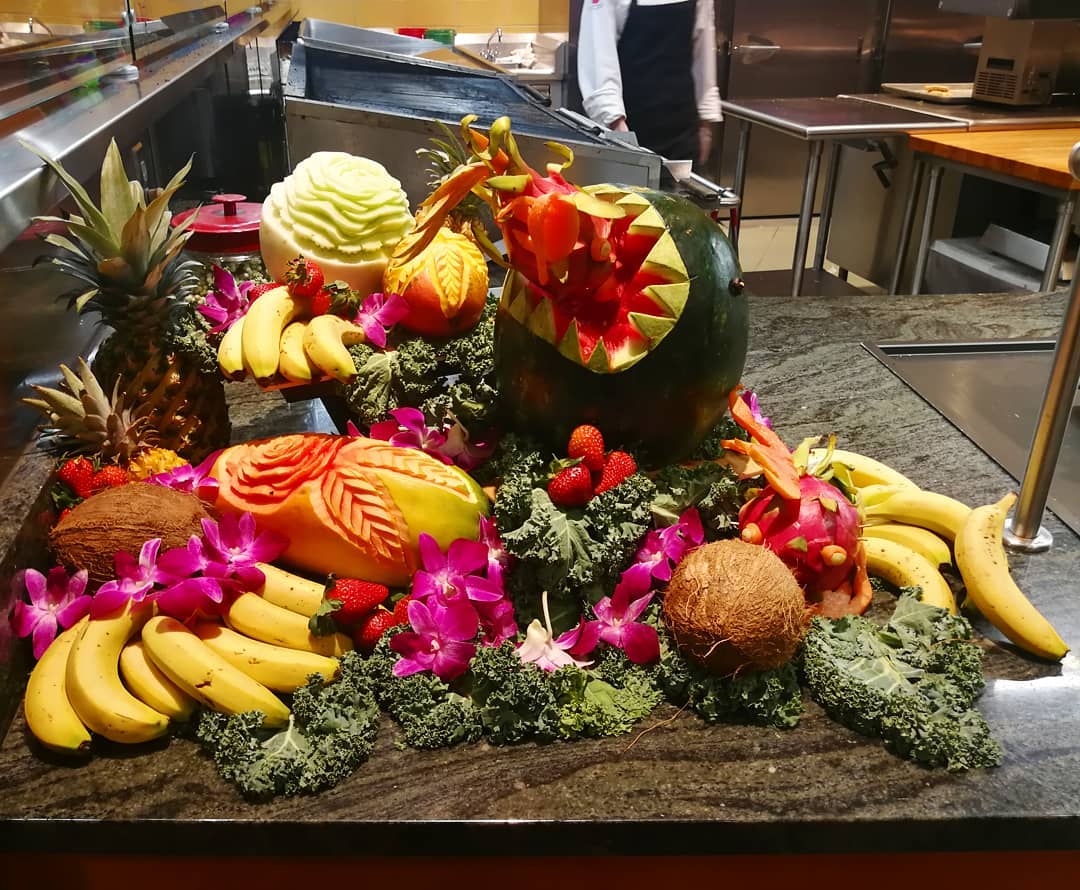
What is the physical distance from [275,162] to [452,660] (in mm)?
3683

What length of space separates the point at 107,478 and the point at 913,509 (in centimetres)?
109

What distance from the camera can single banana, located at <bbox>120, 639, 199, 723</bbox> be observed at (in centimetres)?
87

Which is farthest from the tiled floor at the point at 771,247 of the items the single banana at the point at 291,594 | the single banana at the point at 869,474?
the single banana at the point at 291,594

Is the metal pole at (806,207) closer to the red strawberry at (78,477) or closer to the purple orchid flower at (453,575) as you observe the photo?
the purple orchid flower at (453,575)

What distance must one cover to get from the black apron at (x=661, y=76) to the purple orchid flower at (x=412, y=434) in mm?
3288

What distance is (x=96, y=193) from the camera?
4.54 ft

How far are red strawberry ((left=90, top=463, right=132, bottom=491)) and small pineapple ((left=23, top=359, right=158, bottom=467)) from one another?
4cm

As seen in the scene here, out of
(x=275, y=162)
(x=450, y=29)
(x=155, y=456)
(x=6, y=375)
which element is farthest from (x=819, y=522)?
(x=450, y=29)

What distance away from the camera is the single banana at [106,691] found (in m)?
0.84

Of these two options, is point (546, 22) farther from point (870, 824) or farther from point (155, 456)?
point (870, 824)

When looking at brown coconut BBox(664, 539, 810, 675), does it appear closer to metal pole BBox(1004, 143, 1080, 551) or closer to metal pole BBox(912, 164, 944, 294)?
metal pole BBox(1004, 143, 1080, 551)

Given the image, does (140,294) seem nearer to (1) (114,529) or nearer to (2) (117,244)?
(2) (117,244)

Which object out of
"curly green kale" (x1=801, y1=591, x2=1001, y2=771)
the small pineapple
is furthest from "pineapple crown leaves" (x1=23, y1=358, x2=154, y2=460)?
"curly green kale" (x1=801, y1=591, x2=1001, y2=771)

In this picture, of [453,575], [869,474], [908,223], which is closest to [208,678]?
[453,575]
